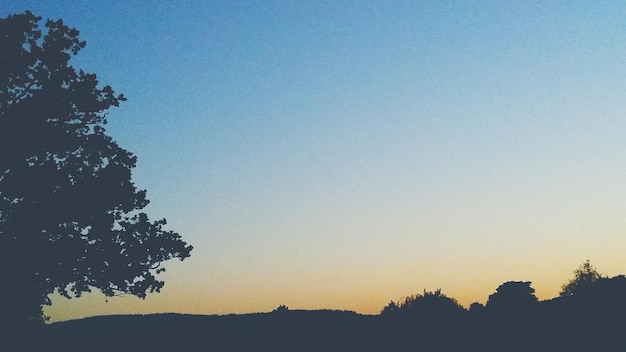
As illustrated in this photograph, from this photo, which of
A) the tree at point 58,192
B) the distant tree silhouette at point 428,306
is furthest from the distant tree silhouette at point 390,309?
the tree at point 58,192

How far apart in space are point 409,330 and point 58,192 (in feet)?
53.9

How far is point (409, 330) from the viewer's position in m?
20.9

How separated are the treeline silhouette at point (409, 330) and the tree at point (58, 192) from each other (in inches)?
94.1

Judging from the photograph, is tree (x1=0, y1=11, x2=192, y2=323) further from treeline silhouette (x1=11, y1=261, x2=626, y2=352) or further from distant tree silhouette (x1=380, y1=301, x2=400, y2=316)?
distant tree silhouette (x1=380, y1=301, x2=400, y2=316)

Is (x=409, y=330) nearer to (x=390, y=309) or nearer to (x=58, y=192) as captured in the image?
(x=390, y=309)

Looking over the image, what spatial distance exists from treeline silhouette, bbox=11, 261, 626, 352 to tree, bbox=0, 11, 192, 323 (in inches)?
94.1

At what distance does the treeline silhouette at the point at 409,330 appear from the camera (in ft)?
65.3

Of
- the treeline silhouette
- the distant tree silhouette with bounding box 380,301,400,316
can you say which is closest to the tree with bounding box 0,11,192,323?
the treeline silhouette

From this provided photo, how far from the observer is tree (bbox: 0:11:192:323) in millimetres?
22719

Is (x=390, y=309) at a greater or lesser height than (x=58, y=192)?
lesser

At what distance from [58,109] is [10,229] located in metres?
5.72

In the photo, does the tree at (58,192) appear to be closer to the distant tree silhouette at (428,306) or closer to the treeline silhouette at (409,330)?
the treeline silhouette at (409,330)

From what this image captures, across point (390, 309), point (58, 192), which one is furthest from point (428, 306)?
point (58, 192)

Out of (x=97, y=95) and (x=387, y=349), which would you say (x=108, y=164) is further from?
(x=387, y=349)
